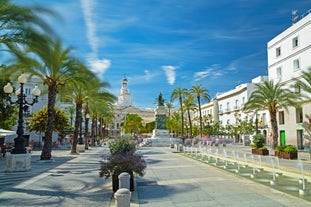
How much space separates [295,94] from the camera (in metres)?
30.4

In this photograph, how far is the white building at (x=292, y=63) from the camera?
3553cm

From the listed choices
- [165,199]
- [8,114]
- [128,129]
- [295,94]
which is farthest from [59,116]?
[128,129]

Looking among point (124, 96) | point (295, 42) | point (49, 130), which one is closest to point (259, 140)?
point (295, 42)

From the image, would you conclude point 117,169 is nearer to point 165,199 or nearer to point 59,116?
point 165,199

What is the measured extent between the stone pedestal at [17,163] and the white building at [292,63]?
28824 millimetres

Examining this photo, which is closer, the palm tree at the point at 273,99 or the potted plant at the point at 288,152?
the potted plant at the point at 288,152

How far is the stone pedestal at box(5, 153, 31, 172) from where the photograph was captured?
15.2 metres

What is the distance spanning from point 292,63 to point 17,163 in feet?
116

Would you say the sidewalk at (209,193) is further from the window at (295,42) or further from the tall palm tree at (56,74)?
the window at (295,42)

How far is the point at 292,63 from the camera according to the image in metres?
38.7

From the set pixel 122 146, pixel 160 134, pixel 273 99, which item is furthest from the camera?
pixel 160 134

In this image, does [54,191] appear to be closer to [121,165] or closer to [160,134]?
[121,165]

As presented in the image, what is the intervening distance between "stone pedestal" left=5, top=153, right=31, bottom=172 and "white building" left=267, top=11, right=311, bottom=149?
28824mm

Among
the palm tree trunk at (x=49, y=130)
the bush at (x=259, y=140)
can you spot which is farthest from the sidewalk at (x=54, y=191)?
the bush at (x=259, y=140)
